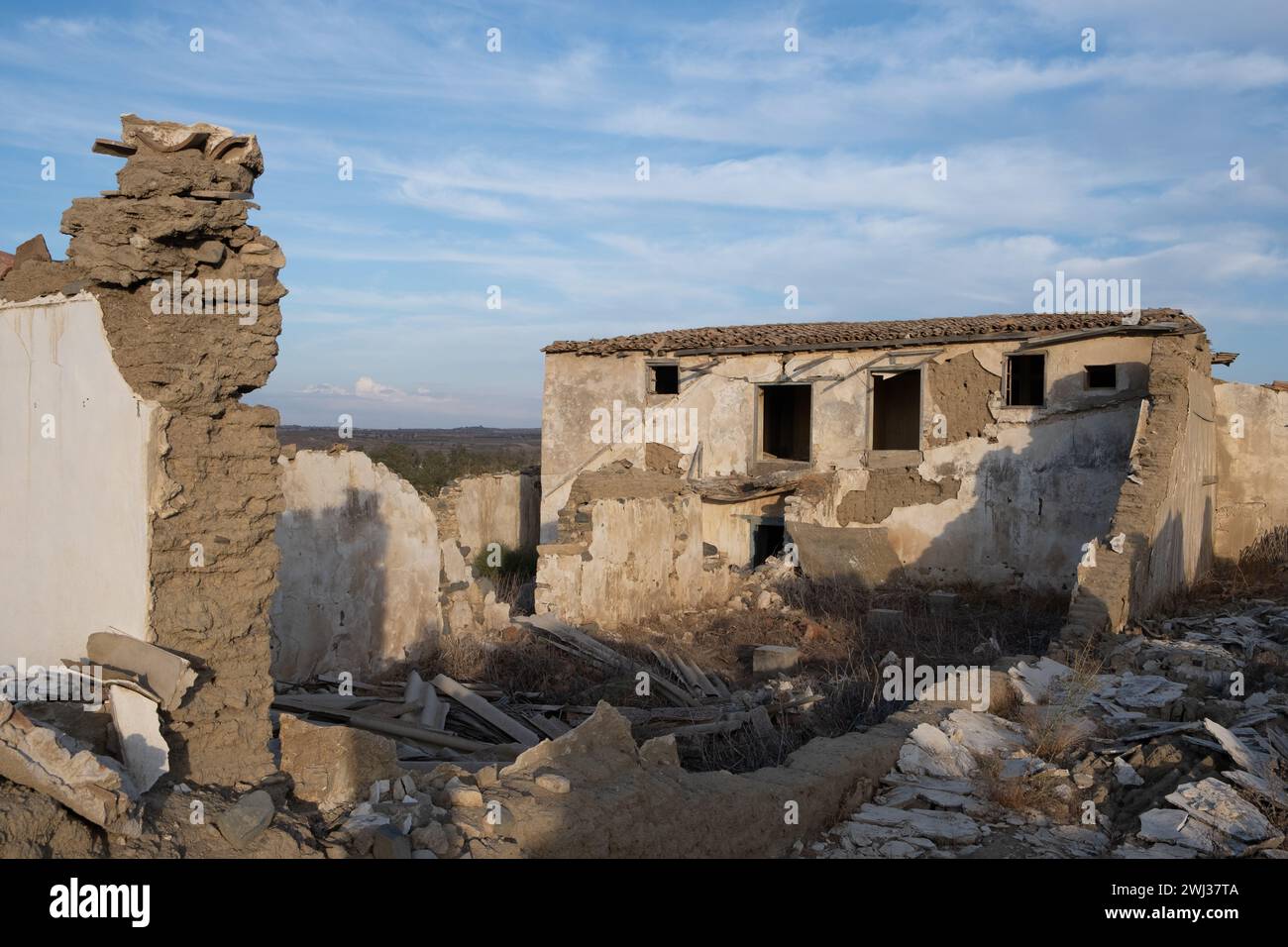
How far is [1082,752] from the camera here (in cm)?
626

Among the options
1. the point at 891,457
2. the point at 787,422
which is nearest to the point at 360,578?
the point at 891,457

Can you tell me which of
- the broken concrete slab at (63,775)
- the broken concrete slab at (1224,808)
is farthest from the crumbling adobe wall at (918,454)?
the broken concrete slab at (63,775)

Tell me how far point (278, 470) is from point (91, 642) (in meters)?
1.28

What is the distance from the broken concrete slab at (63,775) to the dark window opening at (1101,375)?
15011 mm

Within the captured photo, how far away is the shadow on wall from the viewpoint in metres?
9.51

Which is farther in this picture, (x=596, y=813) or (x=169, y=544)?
(x=169, y=544)

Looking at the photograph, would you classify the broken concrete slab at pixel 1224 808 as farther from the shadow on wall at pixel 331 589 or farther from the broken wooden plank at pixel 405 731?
the shadow on wall at pixel 331 589

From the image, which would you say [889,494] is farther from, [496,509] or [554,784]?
[554,784]

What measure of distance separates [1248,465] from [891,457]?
5866 millimetres

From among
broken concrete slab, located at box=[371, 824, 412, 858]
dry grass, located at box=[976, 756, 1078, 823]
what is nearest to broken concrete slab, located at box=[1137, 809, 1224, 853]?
dry grass, located at box=[976, 756, 1078, 823]

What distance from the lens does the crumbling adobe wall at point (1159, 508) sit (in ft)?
34.2

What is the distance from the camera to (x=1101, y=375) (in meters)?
15.7
